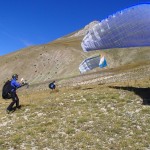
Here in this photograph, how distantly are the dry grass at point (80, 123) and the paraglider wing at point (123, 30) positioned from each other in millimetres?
4551

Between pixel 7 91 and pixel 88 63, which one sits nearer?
pixel 7 91

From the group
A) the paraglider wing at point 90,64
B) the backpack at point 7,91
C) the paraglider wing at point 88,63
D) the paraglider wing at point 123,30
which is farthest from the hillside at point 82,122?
the paraglider wing at point 88,63

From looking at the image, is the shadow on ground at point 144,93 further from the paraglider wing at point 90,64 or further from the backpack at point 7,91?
the backpack at point 7,91

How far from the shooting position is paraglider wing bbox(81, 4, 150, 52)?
28594 millimetres

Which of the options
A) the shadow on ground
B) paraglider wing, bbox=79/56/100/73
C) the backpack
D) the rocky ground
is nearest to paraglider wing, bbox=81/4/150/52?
the shadow on ground

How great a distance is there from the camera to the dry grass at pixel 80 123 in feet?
65.3

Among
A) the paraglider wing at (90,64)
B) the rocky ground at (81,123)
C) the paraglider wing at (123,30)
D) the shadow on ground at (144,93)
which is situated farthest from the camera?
the paraglider wing at (90,64)

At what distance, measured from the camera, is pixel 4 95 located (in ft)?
86.8

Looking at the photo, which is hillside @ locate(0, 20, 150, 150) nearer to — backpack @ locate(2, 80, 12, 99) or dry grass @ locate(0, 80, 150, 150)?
dry grass @ locate(0, 80, 150, 150)

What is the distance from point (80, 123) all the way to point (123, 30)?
10702 mm

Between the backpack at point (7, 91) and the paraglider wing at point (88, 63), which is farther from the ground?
the paraglider wing at point (88, 63)

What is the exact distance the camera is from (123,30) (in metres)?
30.6

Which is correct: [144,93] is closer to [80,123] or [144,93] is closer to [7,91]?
[80,123]

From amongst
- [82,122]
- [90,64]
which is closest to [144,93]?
[82,122]
